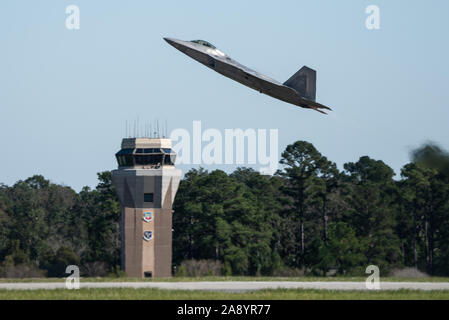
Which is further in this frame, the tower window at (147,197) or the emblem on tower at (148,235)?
the emblem on tower at (148,235)

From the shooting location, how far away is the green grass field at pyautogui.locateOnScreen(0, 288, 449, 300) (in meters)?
57.3

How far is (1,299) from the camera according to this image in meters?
56.3

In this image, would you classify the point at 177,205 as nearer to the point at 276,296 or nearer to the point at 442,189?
the point at 442,189

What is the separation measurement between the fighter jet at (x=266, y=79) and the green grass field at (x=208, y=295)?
39.0ft

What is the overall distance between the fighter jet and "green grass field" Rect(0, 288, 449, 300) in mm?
11876

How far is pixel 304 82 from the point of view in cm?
6162

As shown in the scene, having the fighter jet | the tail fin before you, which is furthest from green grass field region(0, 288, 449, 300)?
the tail fin

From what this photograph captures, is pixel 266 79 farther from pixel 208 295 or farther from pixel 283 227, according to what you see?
pixel 283 227

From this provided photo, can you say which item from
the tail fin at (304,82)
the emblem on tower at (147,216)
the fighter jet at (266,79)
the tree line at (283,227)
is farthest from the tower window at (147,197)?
the tail fin at (304,82)

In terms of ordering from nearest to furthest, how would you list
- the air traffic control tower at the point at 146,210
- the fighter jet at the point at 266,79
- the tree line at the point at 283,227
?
the fighter jet at the point at 266,79, the air traffic control tower at the point at 146,210, the tree line at the point at 283,227

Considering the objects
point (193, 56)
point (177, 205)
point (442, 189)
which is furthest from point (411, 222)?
point (193, 56)

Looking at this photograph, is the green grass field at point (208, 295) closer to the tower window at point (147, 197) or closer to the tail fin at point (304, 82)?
the tail fin at point (304, 82)

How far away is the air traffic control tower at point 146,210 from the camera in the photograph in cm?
10525
